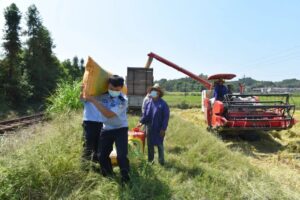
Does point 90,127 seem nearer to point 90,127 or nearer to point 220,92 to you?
point 90,127

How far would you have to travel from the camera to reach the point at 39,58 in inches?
1419

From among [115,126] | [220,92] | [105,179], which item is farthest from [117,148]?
[220,92]

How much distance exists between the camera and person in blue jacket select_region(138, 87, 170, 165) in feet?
21.9

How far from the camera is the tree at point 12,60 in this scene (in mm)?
28094

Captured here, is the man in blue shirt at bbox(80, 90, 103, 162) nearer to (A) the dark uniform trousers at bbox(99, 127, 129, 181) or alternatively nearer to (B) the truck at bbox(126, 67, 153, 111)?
(A) the dark uniform trousers at bbox(99, 127, 129, 181)

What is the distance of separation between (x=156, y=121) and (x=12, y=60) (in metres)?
24.7

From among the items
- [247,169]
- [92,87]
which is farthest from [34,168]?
[247,169]

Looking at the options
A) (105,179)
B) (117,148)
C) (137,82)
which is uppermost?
(137,82)

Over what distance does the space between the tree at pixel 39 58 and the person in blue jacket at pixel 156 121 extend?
26957 millimetres

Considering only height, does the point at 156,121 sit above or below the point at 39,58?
below

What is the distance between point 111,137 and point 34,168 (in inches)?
45.9

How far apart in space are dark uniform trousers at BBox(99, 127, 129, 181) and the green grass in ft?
0.65

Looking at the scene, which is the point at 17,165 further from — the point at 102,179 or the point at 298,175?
the point at 298,175

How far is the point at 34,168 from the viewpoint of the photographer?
14.2 feet
